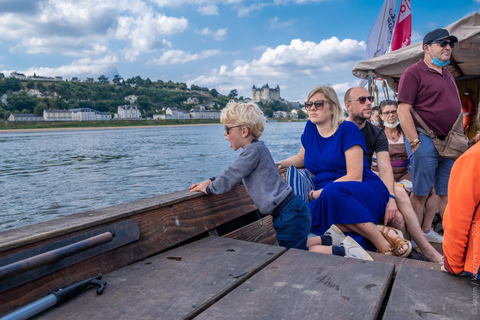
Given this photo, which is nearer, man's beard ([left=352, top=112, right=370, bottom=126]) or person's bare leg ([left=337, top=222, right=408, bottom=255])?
person's bare leg ([left=337, top=222, right=408, bottom=255])

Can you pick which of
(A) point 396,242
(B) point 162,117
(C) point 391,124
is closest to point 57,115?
(B) point 162,117

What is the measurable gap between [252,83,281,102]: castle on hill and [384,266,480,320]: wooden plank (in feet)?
501

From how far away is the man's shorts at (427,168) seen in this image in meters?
3.04

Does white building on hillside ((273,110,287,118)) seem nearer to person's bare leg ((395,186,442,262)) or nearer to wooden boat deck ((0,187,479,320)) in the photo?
person's bare leg ((395,186,442,262))

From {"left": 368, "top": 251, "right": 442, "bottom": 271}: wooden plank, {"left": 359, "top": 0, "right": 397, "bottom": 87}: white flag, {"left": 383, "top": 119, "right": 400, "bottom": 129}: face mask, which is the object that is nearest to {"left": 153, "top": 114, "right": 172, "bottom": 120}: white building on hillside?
{"left": 359, "top": 0, "right": 397, "bottom": 87}: white flag

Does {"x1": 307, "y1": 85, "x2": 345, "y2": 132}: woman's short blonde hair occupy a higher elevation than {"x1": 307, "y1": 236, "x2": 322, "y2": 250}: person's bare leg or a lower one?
higher

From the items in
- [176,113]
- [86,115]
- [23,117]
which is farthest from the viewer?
[176,113]

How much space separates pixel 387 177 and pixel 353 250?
956 millimetres

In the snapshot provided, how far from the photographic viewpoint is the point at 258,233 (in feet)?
8.13

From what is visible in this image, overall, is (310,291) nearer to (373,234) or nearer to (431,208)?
(373,234)

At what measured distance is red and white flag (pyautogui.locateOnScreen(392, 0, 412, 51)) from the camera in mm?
7711

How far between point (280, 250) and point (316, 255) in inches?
6.8

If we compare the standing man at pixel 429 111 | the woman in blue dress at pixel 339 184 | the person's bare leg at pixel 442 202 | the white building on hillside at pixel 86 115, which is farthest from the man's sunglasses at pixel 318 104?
the white building on hillside at pixel 86 115

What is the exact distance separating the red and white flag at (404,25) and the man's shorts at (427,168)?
5.71m
